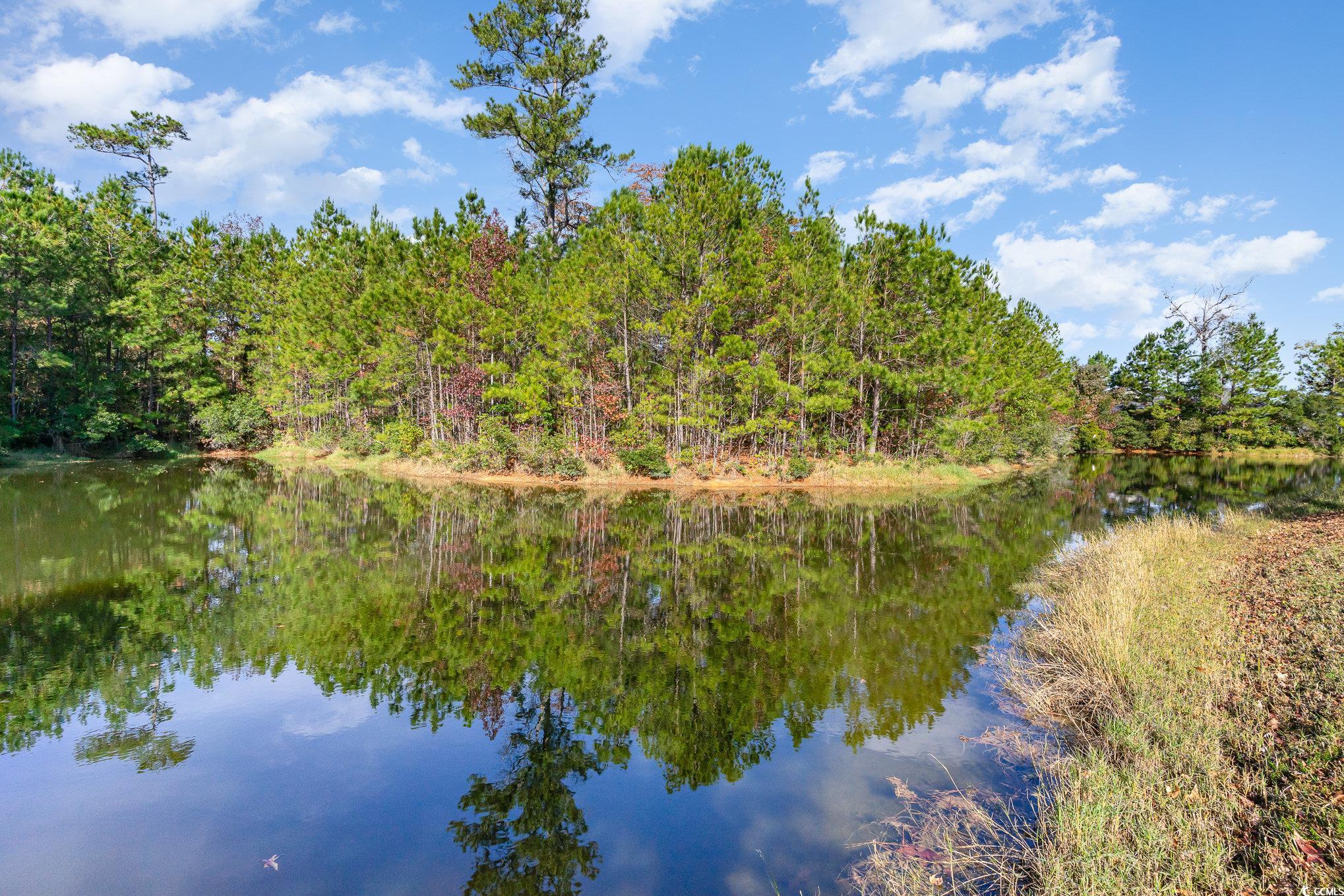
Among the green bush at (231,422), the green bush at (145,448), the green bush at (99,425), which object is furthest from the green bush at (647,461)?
the green bush at (145,448)

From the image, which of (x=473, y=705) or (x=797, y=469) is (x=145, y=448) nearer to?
(x=797, y=469)

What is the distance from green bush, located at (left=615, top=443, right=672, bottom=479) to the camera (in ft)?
90.6

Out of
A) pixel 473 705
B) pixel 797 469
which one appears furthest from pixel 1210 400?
pixel 473 705

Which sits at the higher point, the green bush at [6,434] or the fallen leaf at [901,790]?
the green bush at [6,434]

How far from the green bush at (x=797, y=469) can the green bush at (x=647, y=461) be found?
5.42 metres

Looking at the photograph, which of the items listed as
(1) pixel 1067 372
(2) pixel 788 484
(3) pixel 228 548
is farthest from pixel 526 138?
(1) pixel 1067 372

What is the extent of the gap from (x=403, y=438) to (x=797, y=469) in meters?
21.1

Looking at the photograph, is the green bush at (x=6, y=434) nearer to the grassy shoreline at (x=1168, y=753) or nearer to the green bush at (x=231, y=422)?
the green bush at (x=231, y=422)

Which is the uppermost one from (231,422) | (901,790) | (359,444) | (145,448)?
(231,422)

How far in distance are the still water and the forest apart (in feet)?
42.5

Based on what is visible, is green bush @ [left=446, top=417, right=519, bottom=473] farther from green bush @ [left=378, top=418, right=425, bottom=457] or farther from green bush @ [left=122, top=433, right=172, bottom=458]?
green bush @ [left=122, top=433, right=172, bottom=458]

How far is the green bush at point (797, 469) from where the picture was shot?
27.8 meters

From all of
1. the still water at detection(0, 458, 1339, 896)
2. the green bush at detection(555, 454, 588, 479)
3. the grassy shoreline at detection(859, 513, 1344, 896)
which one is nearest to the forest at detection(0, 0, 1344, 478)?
the green bush at detection(555, 454, 588, 479)

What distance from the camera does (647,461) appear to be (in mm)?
27812
